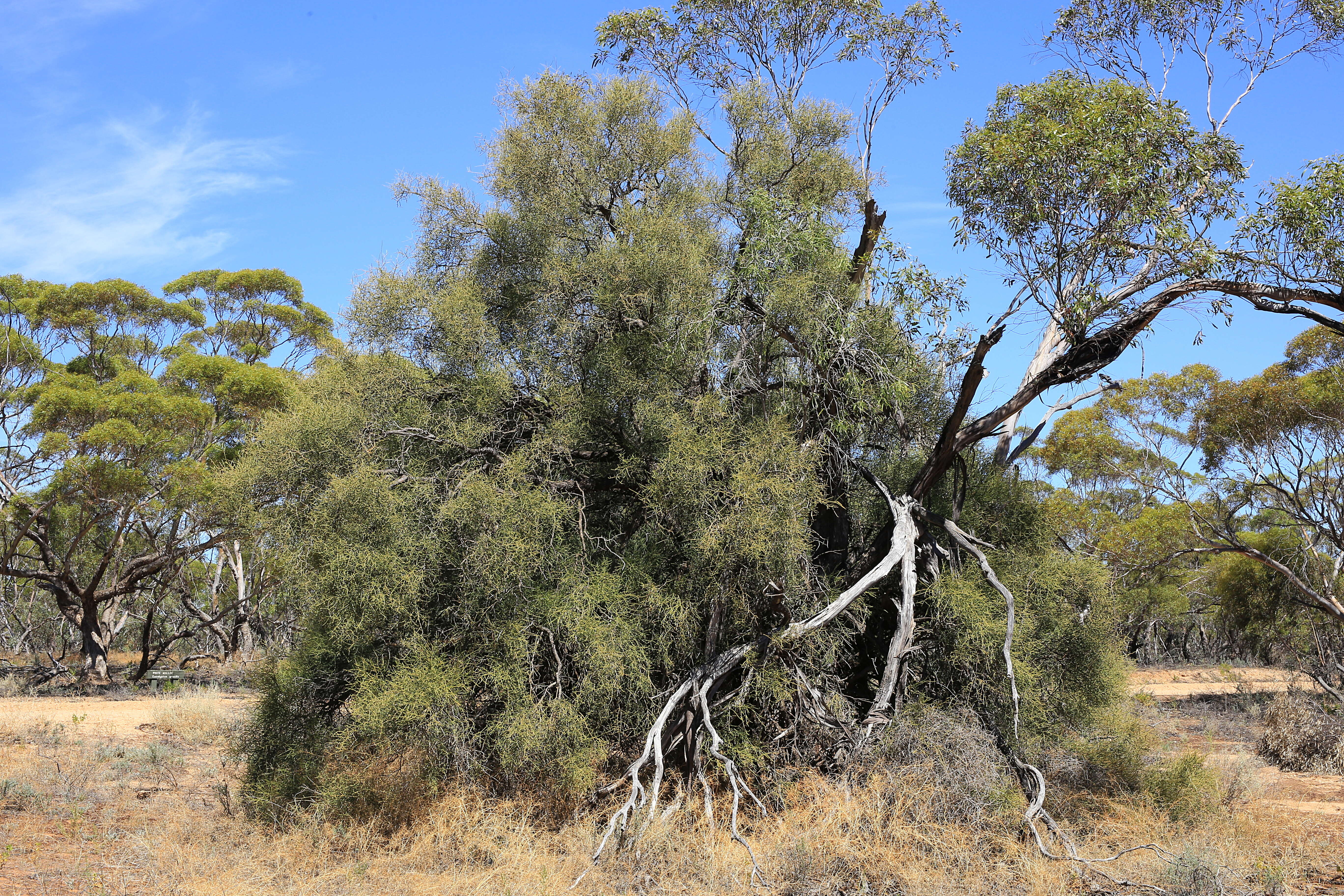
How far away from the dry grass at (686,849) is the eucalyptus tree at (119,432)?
297 inches

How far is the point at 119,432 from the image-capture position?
63.0 ft

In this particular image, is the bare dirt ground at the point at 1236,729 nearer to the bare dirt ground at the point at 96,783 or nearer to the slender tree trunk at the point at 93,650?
the bare dirt ground at the point at 96,783

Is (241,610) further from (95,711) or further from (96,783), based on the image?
(96,783)

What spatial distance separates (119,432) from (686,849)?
16421 millimetres

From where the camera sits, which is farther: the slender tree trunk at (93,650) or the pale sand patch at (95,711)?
the slender tree trunk at (93,650)

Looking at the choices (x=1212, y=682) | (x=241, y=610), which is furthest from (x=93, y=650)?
(x=1212, y=682)

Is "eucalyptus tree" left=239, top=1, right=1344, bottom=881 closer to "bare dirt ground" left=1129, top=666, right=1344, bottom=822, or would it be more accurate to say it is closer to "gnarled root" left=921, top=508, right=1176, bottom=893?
"gnarled root" left=921, top=508, right=1176, bottom=893

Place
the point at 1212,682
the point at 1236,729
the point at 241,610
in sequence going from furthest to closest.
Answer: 1. the point at 1212,682
2. the point at 241,610
3. the point at 1236,729

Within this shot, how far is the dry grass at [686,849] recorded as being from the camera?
723 cm

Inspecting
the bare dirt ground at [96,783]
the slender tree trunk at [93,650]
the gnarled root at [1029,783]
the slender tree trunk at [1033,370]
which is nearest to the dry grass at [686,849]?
the bare dirt ground at [96,783]

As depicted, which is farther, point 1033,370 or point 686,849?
point 1033,370

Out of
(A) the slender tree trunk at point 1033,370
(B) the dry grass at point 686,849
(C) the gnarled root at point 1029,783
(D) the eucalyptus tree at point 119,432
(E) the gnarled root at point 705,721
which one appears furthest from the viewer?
(D) the eucalyptus tree at point 119,432

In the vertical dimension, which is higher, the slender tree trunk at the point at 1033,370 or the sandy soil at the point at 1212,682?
the slender tree trunk at the point at 1033,370

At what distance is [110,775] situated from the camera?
1130cm
